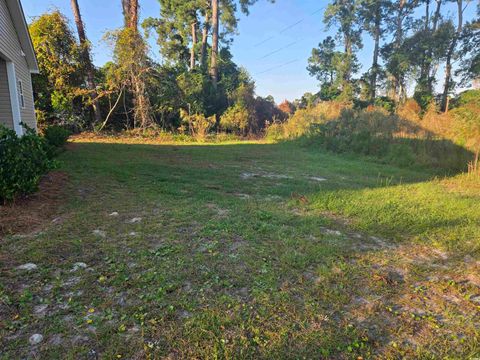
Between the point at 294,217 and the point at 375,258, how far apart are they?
1193 millimetres

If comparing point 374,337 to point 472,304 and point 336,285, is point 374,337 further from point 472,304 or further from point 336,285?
point 472,304

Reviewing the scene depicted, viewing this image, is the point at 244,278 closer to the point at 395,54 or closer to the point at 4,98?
the point at 4,98

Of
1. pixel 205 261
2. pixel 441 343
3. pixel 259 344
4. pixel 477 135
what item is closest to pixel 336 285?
pixel 441 343

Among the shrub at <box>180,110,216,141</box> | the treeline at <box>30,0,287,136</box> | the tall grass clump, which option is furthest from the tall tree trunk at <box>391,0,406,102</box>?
the shrub at <box>180,110,216,141</box>

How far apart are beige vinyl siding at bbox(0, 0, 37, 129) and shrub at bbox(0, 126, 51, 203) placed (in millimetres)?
Answer: 3692

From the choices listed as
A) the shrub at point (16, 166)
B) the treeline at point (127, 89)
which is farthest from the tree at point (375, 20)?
the shrub at point (16, 166)

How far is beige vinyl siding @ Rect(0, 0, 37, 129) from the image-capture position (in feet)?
21.1

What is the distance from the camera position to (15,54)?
750 cm

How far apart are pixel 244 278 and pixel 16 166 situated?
3.13 meters

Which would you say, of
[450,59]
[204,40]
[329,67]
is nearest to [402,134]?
[450,59]

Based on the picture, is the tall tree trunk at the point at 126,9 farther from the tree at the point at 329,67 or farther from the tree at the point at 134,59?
the tree at the point at 329,67

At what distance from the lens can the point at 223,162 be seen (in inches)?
311

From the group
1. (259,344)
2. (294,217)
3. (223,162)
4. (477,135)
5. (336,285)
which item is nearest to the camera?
(259,344)

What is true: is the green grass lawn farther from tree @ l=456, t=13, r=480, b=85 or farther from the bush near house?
tree @ l=456, t=13, r=480, b=85
